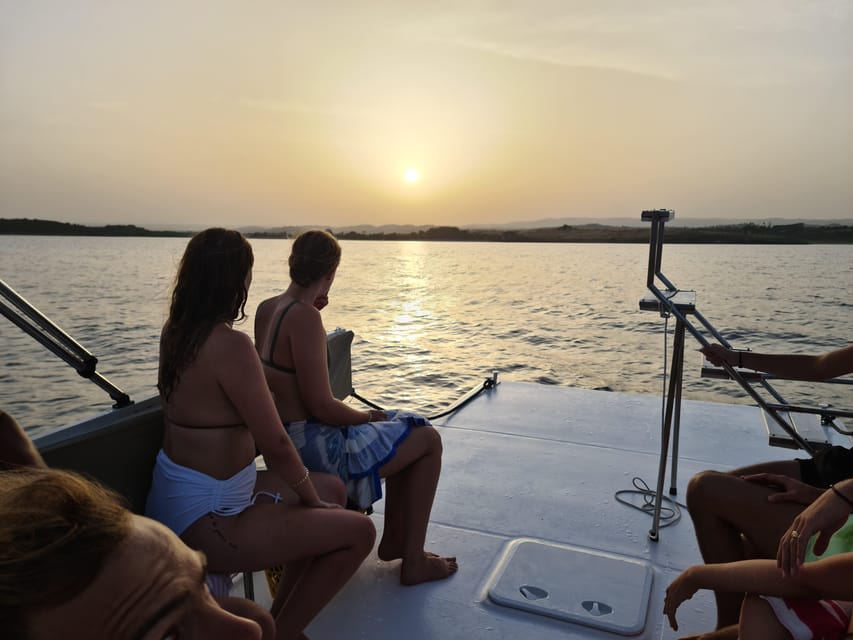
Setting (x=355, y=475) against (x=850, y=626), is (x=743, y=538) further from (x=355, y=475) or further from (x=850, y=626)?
(x=355, y=475)

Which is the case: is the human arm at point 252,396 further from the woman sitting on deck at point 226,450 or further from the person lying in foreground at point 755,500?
A: the person lying in foreground at point 755,500

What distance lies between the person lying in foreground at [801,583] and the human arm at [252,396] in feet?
3.72

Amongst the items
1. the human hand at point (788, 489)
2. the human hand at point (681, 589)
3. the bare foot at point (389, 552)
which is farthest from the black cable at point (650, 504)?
the human hand at point (681, 589)

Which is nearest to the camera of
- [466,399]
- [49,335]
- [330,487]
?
[49,335]

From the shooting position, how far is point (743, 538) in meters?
1.94

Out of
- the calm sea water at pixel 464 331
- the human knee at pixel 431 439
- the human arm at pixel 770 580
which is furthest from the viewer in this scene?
the calm sea water at pixel 464 331

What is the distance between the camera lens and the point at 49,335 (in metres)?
1.75

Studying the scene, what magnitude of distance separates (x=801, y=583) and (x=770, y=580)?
0.07m

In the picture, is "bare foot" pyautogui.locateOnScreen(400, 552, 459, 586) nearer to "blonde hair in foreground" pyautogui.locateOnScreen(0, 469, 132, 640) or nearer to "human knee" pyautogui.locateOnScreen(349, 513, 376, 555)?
"human knee" pyautogui.locateOnScreen(349, 513, 376, 555)

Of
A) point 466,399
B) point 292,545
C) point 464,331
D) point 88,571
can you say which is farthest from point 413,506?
point 464,331

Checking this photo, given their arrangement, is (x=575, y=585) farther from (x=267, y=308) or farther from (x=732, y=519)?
(x=267, y=308)

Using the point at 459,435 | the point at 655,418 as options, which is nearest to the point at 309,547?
the point at 459,435

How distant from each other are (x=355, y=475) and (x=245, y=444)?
56 cm

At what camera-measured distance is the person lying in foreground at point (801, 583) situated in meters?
1.23
